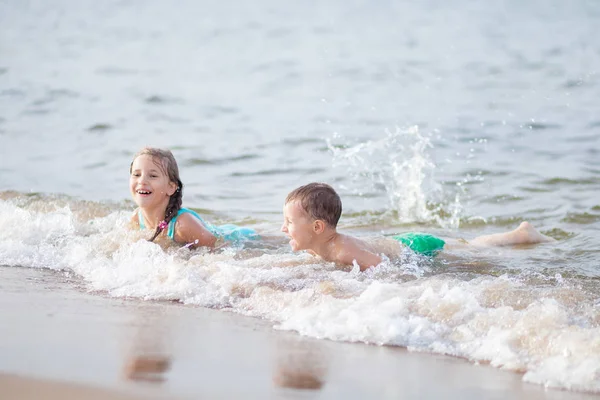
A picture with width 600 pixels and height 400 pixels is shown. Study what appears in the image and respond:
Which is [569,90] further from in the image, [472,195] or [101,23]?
[101,23]

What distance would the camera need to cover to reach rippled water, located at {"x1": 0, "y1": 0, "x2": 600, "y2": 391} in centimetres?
457

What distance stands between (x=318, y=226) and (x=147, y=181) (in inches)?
54.1

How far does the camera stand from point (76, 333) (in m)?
3.98

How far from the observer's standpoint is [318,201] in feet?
18.5

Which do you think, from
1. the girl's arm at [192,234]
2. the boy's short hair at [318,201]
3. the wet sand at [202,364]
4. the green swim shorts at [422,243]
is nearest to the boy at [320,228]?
the boy's short hair at [318,201]

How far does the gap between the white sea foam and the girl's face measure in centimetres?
27

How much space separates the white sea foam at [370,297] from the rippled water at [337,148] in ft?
0.05

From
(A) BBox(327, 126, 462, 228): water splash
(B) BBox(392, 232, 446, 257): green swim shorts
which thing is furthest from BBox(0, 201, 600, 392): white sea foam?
(A) BBox(327, 126, 462, 228): water splash

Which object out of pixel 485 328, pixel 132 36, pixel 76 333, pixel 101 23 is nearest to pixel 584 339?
pixel 485 328

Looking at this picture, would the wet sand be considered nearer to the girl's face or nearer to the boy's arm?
the boy's arm

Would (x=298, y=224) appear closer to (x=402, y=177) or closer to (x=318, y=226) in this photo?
(x=318, y=226)

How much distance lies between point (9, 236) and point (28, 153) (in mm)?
5559

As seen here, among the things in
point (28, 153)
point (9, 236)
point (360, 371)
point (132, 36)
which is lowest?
point (360, 371)

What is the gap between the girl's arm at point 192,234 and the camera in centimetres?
643
